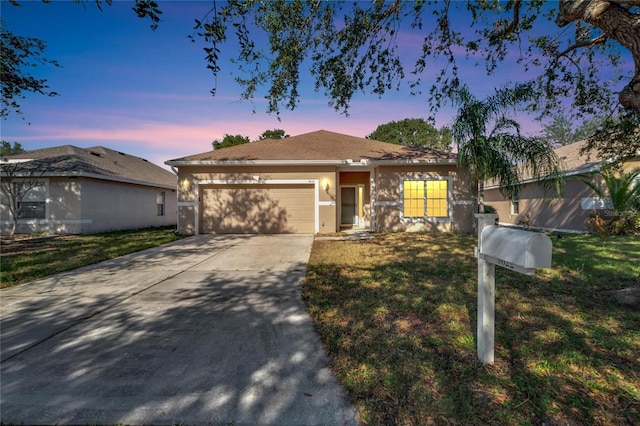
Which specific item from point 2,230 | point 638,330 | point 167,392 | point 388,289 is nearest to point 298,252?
point 388,289

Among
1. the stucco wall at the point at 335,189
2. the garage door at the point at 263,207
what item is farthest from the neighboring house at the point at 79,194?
the garage door at the point at 263,207

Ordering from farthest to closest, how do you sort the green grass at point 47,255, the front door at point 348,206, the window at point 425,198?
1. the front door at point 348,206
2. the window at point 425,198
3. the green grass at point 47,255

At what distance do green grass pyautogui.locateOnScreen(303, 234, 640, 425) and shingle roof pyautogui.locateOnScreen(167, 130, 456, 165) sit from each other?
7.66m

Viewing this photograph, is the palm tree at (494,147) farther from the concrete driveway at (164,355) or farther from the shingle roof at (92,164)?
the shingle roof at (92,164)

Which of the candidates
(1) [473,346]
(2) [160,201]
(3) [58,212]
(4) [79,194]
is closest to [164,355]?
(1) [473,346]

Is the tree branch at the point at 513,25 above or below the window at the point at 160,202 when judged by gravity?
above

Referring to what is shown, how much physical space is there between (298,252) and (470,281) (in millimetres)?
4565

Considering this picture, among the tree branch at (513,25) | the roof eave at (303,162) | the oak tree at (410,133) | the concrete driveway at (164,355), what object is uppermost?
the oak tree at (410,133)

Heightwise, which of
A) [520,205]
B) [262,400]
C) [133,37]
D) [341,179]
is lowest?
[262,400]

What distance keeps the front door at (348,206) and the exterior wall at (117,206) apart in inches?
455

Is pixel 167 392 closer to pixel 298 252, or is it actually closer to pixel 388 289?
pixel 388 289

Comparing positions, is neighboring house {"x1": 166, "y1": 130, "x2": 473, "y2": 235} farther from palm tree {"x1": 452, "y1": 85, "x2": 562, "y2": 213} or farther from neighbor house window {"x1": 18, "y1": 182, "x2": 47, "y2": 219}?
neighbor house window {"x1": 18, "y1": 182, "x2": 47, "y2": 219}

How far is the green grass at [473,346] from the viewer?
2041 millimetres

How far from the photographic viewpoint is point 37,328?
3424 millimetres
